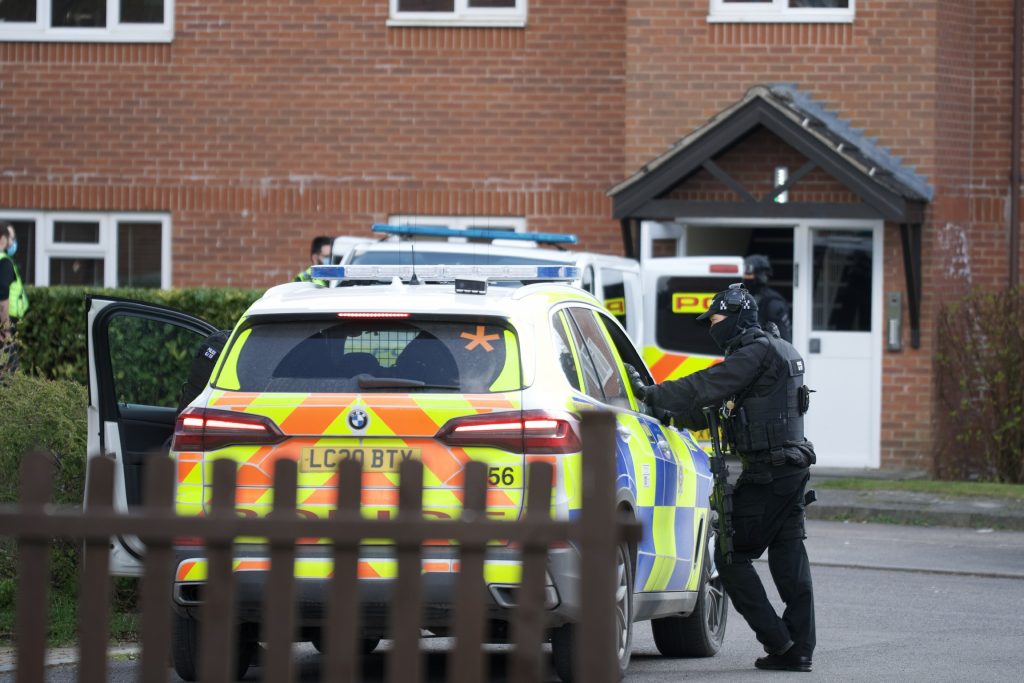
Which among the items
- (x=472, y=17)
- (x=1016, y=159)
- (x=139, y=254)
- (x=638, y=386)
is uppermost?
(x=472, y=17)

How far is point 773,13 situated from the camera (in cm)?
1658

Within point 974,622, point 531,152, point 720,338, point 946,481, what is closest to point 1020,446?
point 946,481

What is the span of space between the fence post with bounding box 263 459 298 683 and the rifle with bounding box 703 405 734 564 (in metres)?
4.22

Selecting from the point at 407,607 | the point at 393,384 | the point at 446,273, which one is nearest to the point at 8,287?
the point at 446,273

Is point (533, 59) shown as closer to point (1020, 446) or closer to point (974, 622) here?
point (1020, 446)

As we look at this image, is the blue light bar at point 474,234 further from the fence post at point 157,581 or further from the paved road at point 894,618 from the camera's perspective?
the fence post at point 157,581

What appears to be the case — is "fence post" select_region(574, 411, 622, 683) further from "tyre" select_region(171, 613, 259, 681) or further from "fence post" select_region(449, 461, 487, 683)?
"tyre" select_region(171, 613, 259, 681)

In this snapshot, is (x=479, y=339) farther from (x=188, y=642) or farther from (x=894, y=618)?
(x=894, y=618)

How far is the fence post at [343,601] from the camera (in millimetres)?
3838

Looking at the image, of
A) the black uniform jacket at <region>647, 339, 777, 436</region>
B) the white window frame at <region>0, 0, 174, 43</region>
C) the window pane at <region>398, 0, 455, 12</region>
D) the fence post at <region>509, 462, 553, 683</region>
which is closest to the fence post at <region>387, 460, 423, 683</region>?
the fence post at <region>509, 462, 553, 683</region>

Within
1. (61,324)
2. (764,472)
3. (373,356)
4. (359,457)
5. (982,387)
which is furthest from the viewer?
(982,387)

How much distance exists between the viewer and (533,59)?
17531mm

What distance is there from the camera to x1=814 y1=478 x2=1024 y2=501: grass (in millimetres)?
14672

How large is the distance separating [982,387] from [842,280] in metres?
1.62
